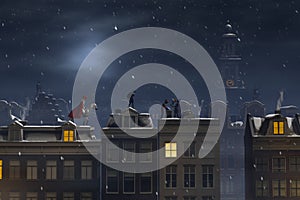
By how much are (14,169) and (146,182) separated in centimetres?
1508

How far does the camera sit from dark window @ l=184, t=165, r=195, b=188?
6153 centimetres

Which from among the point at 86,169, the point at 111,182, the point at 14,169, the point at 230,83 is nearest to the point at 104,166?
the point at 111,182

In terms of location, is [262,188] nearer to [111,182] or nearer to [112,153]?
[111,182]

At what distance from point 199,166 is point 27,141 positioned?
19.7 meters

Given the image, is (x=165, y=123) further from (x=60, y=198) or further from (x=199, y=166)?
(x=60, y=198)

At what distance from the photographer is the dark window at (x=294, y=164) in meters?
61.7

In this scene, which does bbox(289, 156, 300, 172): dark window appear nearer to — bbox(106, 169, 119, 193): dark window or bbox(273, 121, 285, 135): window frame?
bbox(273, 121, 285, 135): window frame

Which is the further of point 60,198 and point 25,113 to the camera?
point 25,113

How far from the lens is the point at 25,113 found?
89.1 meters

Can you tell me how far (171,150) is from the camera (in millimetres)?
62281

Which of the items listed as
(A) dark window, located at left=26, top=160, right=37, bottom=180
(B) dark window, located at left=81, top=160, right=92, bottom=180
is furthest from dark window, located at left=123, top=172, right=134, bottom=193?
(A) dark window, located at left=26, top=160, right=37, bottom=180

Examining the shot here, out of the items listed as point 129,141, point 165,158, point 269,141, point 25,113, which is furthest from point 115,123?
point 25,113

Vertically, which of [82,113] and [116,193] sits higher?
[82,113]

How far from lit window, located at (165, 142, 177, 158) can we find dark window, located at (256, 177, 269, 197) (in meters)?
9.94
